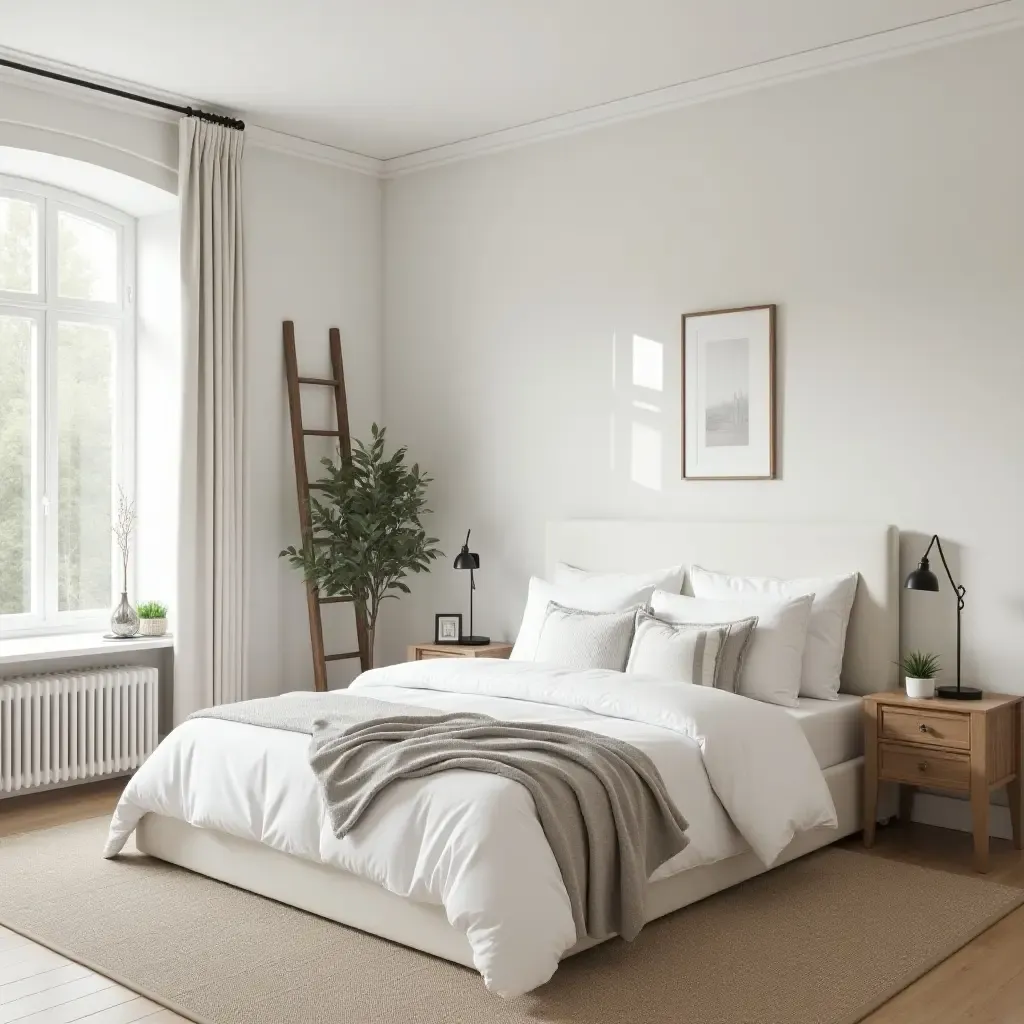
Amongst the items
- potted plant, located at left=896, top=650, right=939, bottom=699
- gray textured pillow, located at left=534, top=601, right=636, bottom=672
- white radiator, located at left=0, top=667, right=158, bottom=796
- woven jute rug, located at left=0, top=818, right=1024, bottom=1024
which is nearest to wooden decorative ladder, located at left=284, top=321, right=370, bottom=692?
white radiator, located at left=0, top=667, right=158, bottom=796

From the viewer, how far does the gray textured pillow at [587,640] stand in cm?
480

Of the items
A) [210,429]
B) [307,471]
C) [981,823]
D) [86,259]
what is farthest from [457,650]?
[86,259]

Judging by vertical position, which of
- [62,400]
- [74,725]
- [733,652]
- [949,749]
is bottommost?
[74,725]

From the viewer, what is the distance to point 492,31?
15.6ft

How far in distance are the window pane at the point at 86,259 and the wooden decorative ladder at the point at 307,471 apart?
89 centimetres

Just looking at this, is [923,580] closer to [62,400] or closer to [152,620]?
[152,620]

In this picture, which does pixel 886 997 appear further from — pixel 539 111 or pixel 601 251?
pixel 539 111

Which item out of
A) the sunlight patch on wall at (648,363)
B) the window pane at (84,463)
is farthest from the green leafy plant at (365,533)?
the sunlight patch on wall at (648,363)

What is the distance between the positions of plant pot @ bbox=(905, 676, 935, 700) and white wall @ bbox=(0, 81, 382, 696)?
10.2 ft

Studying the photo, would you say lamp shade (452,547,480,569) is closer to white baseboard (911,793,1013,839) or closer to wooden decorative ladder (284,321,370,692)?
wooden decorative ladder (284,321,370,692)

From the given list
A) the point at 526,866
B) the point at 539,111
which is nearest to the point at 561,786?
the point at 526,866

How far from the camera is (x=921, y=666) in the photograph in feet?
14.9

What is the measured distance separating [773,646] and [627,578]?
90cm

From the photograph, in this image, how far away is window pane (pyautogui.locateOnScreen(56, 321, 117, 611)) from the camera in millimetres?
5855
